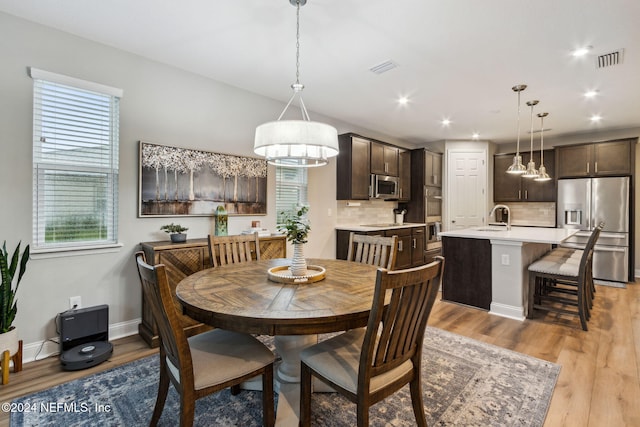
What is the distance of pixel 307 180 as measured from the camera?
4.55 metres

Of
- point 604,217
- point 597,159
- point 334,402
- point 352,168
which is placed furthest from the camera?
point 597,159

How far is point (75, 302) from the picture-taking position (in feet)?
8.60

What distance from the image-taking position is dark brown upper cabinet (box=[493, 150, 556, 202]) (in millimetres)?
6007

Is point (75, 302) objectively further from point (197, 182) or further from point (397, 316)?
point (397, 316)

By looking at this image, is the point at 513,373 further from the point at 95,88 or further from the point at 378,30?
the point at 95,88

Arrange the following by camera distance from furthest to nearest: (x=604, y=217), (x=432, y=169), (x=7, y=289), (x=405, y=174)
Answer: (x=432, y=169) → (x=405, y=174) → (x=604, y=217) → (x=7, y=289)

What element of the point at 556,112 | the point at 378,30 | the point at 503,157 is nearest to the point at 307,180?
the point at 378,30

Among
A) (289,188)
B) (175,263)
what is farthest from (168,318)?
(289,188)

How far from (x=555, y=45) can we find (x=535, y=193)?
429 centimetres

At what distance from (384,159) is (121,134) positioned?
13.1 ft

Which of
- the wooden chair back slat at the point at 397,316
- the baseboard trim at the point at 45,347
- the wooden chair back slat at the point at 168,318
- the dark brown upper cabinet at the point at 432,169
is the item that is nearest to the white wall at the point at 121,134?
the baseboard trim at the point at 45,347

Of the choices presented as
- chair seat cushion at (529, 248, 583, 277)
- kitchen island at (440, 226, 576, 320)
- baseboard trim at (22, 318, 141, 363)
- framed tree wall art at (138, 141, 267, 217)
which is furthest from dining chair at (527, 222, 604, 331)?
baseboard trim at (22, 318, 141, 363)

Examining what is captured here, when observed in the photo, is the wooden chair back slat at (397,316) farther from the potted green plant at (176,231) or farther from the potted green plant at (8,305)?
the potted green plant at (8,305)

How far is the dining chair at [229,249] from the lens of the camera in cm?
255
